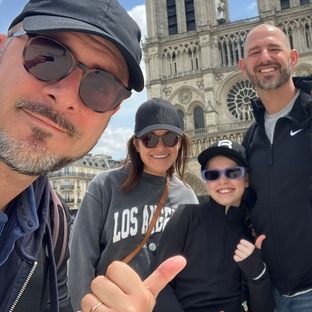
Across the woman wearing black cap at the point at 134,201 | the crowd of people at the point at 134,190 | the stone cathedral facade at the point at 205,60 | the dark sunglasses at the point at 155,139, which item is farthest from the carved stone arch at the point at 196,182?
the dark sunglasses at the point at 155,139

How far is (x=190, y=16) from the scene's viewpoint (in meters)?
27.5

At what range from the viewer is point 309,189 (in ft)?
7.02

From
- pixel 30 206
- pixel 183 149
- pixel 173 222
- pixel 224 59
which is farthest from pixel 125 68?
pixel 224 59

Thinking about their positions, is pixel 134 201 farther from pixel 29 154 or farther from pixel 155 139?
pixel 29 154

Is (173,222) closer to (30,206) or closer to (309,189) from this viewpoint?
(309,189)

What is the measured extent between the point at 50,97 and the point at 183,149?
1868 mm

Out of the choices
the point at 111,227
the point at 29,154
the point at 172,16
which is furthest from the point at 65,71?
the point at 172,16

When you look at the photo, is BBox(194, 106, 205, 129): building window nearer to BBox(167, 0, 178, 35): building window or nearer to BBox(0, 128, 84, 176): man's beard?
BBox(167, 0, 178, 35): building window

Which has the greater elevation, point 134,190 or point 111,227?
point 134,190

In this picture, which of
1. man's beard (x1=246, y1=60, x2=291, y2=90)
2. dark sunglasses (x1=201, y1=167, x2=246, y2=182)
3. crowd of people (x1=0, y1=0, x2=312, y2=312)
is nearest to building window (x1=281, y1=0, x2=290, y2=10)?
crowd of people (x1=0, y1=0, x2=312, y2=312)

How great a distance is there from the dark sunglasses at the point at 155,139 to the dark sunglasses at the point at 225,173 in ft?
1.17

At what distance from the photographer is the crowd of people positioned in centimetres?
118

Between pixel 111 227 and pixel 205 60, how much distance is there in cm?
2426

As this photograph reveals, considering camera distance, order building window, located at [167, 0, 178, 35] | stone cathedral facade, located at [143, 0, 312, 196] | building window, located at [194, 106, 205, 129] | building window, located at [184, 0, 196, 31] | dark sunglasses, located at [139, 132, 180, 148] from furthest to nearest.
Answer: building window, located at [167, 0, 178, 35] < building window, located at [184, 0, 196, 31] < building window, located at [194, 106, 205, 129] < stone cathedral facade, located at [143, 0, 312, 196] < dark sunglasses, located at [139, 132, 180, 148]
